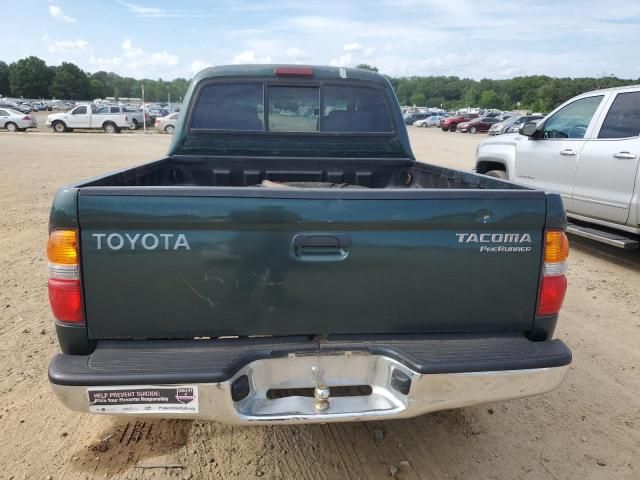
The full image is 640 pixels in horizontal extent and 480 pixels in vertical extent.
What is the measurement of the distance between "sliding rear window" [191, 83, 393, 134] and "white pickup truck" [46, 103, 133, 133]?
3002cm

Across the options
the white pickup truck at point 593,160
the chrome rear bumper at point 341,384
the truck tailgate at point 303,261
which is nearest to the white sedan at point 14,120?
the white pickup truck at point 593,160

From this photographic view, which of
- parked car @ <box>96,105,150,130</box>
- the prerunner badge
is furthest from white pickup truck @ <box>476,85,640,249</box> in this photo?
parked car @ <box>96,105,150,130</box>

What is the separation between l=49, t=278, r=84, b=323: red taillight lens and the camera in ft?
6.72

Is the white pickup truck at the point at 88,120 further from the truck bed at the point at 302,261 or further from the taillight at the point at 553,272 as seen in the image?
the taillight at the point at 553,272

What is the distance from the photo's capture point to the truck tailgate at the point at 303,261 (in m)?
2.03

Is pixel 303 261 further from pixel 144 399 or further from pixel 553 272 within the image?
pixel 553 272

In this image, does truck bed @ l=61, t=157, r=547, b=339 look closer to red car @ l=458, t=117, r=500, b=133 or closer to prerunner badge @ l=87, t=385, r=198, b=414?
prerunner badge @ l=87, t=385, r=198, b=414

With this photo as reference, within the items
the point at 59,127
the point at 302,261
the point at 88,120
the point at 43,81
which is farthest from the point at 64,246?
the point at 43,81

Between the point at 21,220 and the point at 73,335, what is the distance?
668cm

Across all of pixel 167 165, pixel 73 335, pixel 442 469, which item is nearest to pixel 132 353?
pixel 73 335

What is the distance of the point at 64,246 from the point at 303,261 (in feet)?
3.19

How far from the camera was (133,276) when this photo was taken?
6.73 ft

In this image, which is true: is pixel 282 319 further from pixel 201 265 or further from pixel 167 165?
pixel 167 165

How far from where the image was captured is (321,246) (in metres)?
2.11
